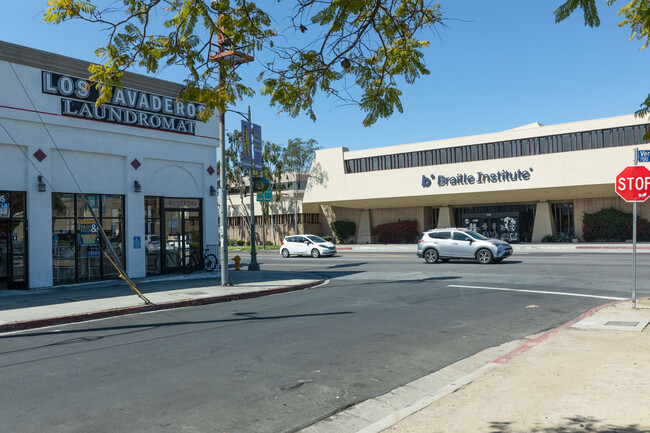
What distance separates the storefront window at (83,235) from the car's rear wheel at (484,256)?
49.6 feet

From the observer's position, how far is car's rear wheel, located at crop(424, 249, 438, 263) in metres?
25.2

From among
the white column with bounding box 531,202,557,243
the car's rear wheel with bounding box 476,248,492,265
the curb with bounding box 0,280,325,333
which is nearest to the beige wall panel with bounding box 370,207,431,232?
the white column with bounding box 531,202,557,243

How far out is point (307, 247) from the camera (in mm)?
35062

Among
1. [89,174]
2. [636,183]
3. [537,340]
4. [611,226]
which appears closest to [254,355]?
[537,340]

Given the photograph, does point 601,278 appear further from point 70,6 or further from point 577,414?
point 70,6

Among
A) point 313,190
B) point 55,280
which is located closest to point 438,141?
point 313,190

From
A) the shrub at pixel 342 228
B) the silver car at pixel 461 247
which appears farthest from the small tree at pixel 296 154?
the silver car at pixel 461 247

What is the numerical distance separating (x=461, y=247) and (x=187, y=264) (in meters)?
12.3

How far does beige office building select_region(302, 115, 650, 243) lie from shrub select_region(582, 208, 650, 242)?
2.63ft

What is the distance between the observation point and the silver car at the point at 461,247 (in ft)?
78.1

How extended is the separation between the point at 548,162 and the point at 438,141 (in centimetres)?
970

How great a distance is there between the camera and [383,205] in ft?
169

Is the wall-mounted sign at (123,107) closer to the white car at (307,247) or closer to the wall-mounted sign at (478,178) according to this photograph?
the white car at (307,247)

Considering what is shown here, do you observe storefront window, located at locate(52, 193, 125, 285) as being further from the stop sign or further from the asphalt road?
the stop sign
